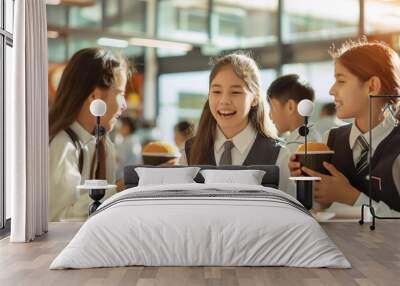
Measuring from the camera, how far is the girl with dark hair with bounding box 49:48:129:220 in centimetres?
763

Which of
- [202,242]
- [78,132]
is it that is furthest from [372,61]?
[202,242]

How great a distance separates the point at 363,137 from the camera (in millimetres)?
7574

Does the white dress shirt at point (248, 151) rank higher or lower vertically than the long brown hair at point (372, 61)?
lower

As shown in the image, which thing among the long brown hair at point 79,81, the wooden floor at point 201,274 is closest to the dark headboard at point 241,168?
the long brown hair at point 79,81

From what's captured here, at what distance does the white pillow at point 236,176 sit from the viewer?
6.96 m

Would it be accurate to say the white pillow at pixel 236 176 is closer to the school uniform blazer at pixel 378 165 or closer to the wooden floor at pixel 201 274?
the school uniform blazer at pixel 378 165

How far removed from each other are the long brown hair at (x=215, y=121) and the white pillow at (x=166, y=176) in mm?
375

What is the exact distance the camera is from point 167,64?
7766 millimetres

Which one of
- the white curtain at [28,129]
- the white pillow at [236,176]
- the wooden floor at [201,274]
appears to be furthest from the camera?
the white pillow at [236,176]

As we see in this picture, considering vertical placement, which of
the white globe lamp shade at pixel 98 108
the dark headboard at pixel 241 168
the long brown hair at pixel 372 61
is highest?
the long brown hair at pixel 372 61

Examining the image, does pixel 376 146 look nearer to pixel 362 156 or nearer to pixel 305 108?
pixel 362 156

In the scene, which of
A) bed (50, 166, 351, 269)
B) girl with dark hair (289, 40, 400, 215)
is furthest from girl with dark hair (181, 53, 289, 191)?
bed (50, 166, 351, 269)

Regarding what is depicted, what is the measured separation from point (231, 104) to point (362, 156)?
5.22ft

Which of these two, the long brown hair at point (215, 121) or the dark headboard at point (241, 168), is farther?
the long brown hair at point (215, 121)
